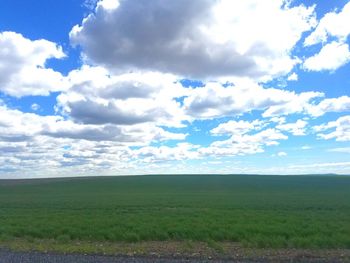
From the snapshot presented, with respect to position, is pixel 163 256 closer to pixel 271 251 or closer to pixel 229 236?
pixel 271 251

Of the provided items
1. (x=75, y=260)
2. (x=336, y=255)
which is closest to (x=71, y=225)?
(x=75, y=260)

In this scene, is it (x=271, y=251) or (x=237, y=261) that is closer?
(x=237, y=261)

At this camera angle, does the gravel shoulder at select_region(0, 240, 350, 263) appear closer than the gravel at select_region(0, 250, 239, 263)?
No

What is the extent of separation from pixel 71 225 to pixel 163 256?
9207mm

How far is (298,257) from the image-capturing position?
43.1ft

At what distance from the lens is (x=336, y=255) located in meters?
13.6

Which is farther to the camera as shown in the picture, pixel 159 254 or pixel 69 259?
pixel 159 254

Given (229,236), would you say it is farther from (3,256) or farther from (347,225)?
(3,256)

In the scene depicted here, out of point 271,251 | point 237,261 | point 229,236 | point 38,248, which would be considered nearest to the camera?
point 237,261

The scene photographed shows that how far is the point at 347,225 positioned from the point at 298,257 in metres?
8.96

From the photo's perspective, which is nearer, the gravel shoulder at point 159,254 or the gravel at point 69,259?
the gravel at point 69,259

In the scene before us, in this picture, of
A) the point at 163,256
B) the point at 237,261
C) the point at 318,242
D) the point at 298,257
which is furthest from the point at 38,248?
the point at 318,242

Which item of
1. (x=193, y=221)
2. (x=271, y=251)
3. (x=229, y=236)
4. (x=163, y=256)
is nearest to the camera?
(x=163, y=256)

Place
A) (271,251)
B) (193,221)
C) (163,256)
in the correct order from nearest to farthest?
(163,256) → (271,251) → (193,221)
